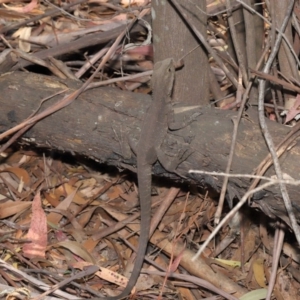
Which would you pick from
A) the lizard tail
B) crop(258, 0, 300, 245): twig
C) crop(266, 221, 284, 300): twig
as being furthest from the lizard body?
crop(266, 221, 284, 300): twig

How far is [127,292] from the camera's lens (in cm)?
263

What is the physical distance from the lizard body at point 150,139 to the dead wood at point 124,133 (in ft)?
0.14

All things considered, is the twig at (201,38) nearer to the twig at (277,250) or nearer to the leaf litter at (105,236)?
the leaf litter at (105,236)

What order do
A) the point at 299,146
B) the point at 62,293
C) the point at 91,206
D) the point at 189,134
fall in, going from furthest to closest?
the point at 91,206 → the point at 62,293 → the point at 189,134 → the point at 299,146

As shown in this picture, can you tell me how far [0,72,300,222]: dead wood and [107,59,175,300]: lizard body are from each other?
4 cm

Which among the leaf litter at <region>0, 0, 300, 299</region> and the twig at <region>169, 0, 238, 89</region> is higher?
the twig at <region>169, 0, 238, 89</region>

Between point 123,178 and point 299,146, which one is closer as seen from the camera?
point 299,146

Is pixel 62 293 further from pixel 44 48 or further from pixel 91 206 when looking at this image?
pixel 44 48

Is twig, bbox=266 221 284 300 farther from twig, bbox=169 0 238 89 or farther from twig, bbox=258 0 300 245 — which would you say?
twig, bbox=169 0 238 89

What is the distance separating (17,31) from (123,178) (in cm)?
114

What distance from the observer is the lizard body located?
2562mm

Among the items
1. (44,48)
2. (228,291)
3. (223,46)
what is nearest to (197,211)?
(228,291)

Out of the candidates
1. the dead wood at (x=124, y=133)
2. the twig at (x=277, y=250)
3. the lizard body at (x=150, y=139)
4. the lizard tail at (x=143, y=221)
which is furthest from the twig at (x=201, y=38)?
the twig at (x=277, y=250)

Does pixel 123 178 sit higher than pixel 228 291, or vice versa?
pixel 123 178
